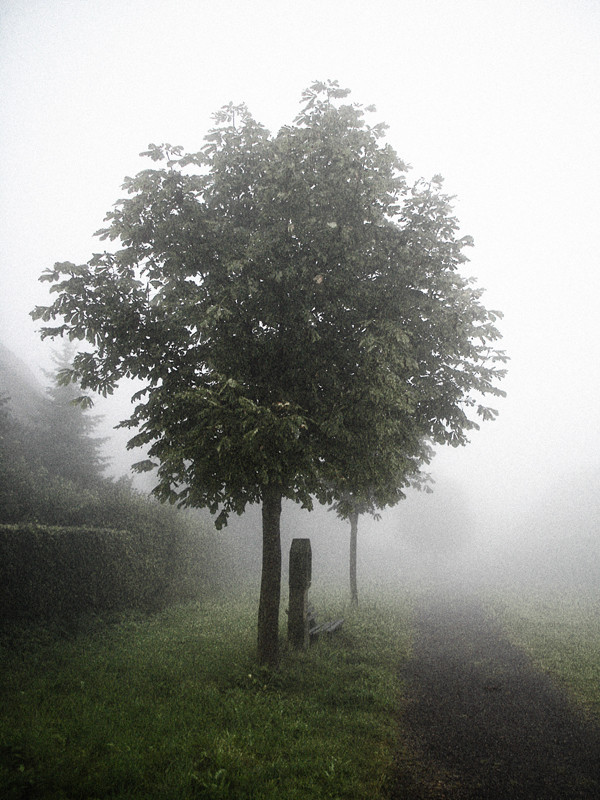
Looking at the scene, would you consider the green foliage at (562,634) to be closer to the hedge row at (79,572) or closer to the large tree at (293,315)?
the large tree at (293,315)

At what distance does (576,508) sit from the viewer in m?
49.2

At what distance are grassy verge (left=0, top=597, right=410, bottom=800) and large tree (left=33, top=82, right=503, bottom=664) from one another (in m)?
1.61

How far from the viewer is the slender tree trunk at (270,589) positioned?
8711mm

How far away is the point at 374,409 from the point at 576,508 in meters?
54.0

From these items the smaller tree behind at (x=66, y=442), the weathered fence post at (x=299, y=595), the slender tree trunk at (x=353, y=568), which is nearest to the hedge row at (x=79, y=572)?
the weathered fence post at (x=299, y=595)

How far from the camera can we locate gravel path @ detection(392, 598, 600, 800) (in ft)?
17.1

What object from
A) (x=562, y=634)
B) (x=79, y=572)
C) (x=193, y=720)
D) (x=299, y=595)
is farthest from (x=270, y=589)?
(x=562, y=634)

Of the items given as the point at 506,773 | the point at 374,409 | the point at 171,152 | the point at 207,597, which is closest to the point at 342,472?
the point at 374,409

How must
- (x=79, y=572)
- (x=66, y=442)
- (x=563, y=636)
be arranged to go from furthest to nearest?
(x=66, y=442)
(x=563, y=636)
(x=79, y=572)

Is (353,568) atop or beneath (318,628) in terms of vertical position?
atop

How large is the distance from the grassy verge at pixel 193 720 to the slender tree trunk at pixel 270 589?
0.46 meters

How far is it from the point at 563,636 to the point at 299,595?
9.86 m

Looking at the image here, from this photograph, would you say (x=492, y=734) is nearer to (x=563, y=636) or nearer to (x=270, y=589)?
(x=270, y=589)

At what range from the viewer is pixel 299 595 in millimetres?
10844
